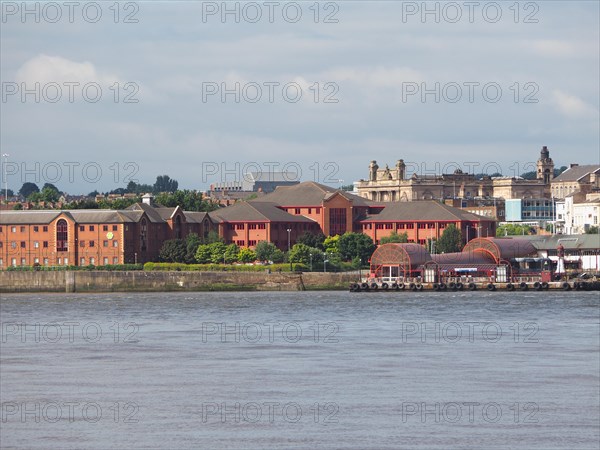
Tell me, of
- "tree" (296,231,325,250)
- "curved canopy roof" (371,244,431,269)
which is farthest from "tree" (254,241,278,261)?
"curved canopy roof" (371,244,431,269)

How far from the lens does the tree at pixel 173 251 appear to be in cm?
12525

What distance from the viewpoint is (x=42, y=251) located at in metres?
125

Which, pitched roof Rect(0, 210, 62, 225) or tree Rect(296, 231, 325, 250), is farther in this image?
tree Rect(296, 231, 325, 250)

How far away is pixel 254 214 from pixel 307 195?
11285 mm

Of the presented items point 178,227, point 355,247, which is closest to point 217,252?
point 178,227

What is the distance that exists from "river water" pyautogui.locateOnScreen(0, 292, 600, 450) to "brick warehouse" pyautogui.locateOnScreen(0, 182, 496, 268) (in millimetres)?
45275

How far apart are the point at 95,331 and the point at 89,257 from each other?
57.7m

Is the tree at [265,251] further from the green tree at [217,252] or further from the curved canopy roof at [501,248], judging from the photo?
the curved canopy roof at [501,248]

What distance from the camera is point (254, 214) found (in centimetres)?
13888

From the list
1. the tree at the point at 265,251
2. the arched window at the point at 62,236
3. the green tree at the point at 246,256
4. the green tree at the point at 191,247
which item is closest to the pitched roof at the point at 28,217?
the arched window at the point at 62,236

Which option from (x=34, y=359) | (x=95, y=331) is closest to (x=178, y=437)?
(x=34, y=359)

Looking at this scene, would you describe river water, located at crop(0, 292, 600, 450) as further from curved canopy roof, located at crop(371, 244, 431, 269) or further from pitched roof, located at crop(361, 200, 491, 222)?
pitched roof, located at crop(361, 200, 491, 222)

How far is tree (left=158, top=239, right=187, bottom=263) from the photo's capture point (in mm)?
125250

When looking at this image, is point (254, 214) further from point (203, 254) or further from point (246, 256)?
point (203, 254)
